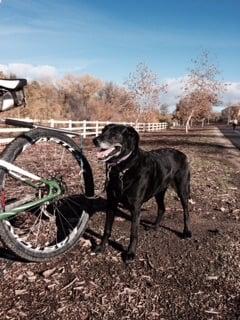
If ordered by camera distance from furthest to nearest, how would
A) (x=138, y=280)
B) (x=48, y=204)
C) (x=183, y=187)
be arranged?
(x=183, y=187)
(x=48, y=204)
(x=138, y=280)

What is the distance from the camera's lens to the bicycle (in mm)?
4059

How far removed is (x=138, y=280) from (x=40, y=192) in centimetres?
132

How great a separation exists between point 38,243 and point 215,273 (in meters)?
1.90

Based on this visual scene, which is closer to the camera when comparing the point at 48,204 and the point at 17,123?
the point at 17,123

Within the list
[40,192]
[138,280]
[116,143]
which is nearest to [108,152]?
[116,143]

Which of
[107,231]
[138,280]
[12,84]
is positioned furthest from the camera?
[107,231]

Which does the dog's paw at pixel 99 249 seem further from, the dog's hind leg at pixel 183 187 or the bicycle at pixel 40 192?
the dog's hind leg at pixel 183 187

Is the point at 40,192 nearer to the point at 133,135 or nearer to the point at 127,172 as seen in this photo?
the point at 127,172

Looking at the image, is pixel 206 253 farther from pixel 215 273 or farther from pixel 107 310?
pixel 107 310

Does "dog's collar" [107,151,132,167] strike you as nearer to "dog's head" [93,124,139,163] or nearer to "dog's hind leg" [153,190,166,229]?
"dog's head" [93,124,139,163]

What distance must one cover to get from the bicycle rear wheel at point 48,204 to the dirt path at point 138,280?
191 millimetres

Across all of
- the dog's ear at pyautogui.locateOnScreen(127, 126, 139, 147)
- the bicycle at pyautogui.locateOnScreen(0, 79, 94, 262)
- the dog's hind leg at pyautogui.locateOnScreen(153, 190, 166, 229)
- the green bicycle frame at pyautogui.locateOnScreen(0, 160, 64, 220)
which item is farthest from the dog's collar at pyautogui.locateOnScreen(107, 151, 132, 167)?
the dog's hind leg at pyautogui.locateOnScreen(153, 190, 166, 229)

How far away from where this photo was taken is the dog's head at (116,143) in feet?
14.2

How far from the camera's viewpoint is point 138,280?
156 inches
